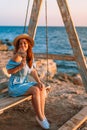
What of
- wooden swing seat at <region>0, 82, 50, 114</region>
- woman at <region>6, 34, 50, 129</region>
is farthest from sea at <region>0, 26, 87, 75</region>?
woman at <region>6, 34, 50, 129</region>

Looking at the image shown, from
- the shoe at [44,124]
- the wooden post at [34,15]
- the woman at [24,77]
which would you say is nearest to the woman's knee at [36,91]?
the woman at [24,77]

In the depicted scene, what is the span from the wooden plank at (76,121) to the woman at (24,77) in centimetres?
29

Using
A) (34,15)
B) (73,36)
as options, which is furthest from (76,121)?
(34,15)

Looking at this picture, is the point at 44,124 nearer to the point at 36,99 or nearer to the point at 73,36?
the point at 36,99

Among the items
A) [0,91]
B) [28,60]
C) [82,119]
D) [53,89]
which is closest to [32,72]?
[28,60]

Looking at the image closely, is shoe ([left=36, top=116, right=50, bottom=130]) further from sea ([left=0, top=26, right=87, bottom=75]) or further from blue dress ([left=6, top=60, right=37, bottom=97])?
sea ([left=0, top=26, right=87, bottom=75])

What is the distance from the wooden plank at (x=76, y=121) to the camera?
529 centimetres

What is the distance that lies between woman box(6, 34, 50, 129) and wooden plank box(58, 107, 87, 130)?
29 centimetres

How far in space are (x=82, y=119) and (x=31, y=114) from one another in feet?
3.04

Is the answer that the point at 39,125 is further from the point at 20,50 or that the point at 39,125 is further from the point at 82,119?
the point at 20,50

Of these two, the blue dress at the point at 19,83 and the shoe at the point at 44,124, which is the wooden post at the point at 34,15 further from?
the shoe at the point at 44,124

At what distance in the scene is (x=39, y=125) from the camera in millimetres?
5453

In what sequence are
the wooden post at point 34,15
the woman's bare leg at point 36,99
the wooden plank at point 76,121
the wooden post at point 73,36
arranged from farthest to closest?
the wooden post at point 34,15
the wooden post at point 73,36
the wooden plank at point 76,121
the woman's bare leg at point 36,99

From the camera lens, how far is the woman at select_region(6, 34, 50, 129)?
5246 millimetres
